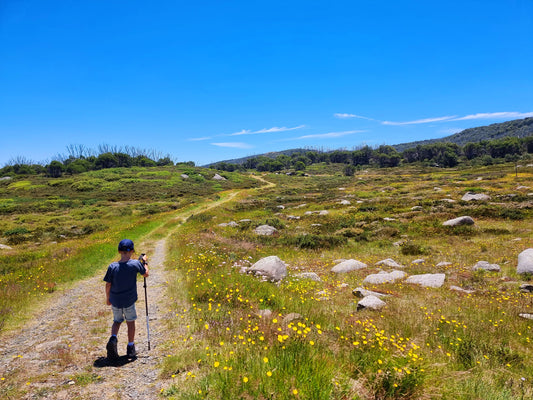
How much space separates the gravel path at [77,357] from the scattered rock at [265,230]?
16.4 m

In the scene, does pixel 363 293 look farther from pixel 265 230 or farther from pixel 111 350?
pixel 265 230

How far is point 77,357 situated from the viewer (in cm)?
603

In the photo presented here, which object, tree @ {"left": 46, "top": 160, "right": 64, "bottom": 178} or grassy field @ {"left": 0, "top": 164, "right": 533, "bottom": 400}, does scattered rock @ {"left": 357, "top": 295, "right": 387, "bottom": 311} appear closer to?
grassy field @ {"left": 0, "top": 164, "right": 533, "bottom": 400}

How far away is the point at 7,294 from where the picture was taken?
10.0 m

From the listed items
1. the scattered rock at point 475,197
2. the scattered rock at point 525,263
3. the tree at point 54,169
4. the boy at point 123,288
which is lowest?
the scattered rock at point 525,263

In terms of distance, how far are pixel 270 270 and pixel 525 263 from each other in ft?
41.0

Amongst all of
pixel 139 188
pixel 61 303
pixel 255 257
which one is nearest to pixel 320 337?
pixel 61 303

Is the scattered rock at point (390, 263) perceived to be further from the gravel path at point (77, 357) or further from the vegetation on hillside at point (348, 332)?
the gravel path at point (77, 357)

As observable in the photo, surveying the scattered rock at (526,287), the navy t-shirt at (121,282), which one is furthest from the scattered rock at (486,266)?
the navy t-shirt at (121,282)

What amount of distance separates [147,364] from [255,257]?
1219 centimetres

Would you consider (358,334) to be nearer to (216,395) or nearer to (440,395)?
(440,395)

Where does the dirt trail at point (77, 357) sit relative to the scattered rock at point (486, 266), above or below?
above

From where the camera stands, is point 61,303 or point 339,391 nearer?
point 339,391

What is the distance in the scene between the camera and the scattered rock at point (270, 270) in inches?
493
